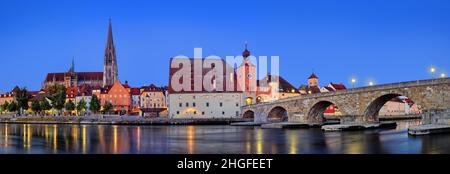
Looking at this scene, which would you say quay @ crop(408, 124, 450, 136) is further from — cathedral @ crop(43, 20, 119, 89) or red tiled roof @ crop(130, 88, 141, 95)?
cathedral @ crop(43, 20, 119, 89)

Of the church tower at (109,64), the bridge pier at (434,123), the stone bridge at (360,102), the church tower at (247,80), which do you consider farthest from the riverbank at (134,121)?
the church tower at (109,64)

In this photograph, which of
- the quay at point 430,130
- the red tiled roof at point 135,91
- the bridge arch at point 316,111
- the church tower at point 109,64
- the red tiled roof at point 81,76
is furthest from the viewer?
the red tiled roof at point 81,76

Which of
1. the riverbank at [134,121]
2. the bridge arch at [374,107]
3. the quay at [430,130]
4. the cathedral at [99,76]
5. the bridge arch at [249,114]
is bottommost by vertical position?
the riverbank at [134,121]

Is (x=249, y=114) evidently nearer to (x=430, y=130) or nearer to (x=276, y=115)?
(x=276, y=115)

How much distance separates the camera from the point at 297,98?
186 ft

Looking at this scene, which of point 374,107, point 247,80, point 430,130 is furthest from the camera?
point 247,80

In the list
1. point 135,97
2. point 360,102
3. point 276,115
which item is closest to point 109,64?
point 135,97

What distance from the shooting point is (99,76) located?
164375 millimetres

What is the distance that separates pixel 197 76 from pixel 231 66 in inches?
258

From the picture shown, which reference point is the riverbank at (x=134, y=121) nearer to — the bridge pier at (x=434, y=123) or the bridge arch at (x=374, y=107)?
the bridge arch at (x=374, y=107)

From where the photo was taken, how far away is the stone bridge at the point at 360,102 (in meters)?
38.8

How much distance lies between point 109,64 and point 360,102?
123 m

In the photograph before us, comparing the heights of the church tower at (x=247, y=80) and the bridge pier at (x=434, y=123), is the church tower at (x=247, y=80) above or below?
above

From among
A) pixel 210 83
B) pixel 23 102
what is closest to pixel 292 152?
pixel 210 83
